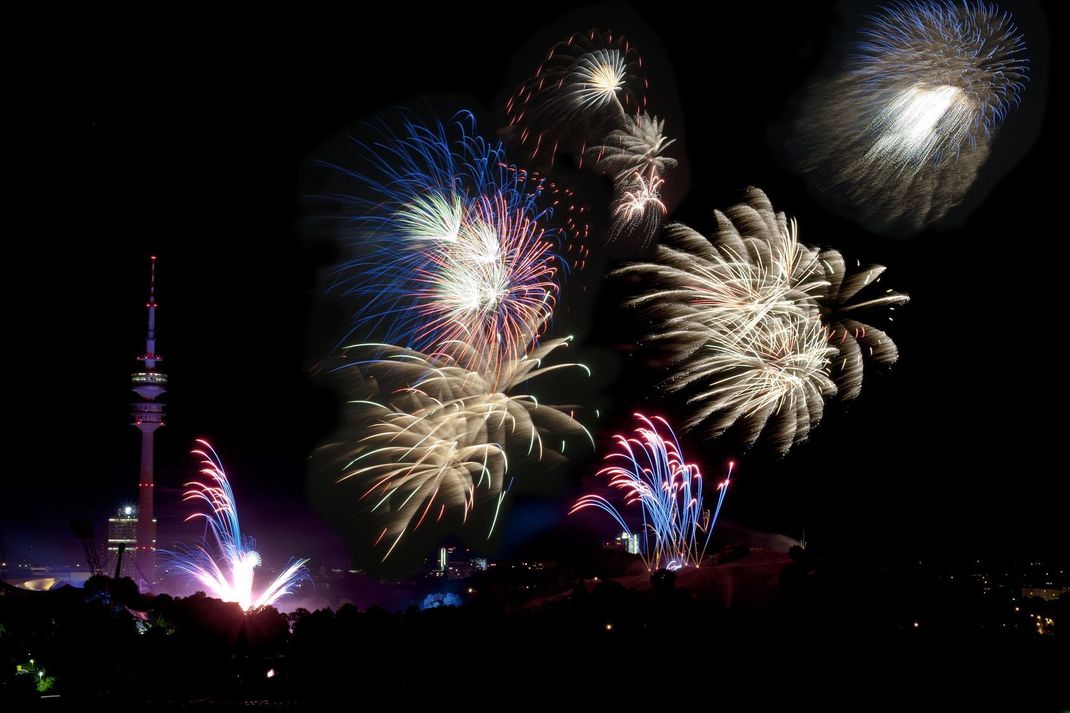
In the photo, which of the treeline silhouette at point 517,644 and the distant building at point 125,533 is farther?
the distant building at point 125,533

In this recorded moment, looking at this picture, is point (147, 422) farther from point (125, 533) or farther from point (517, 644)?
point (517, 644)

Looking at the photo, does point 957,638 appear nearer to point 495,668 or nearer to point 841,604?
point 841,604

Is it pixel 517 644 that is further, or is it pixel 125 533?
pixel 125 533

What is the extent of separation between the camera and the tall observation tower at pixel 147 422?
382ft

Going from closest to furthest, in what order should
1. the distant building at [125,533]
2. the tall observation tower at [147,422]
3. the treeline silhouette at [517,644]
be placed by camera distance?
the treeline silhouette at [517,644]
the tall observation tower at [147,422]
the distant building at [125,533]

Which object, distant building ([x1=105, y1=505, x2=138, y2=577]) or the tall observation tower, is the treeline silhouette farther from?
distant building ([x1=105, y1=505, x2=138, y2=577])

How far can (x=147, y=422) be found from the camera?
390 ft

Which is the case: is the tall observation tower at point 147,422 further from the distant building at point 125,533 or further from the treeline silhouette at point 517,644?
the treeline silhouette at point 517,644

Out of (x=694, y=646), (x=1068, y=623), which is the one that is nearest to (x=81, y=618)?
(x=694, y=646)

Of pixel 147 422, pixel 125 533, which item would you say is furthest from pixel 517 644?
pixel 125 533

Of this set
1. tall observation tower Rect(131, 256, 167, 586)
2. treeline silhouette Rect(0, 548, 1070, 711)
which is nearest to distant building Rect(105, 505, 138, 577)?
tall observation tower Rect(131, 256, 167, 586)

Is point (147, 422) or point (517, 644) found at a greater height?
point (147, 422)

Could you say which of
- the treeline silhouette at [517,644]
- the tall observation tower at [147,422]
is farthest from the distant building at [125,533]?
the treeline silhouette at [517,644]

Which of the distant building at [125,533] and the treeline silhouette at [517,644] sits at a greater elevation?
the distant building at [125,533]
